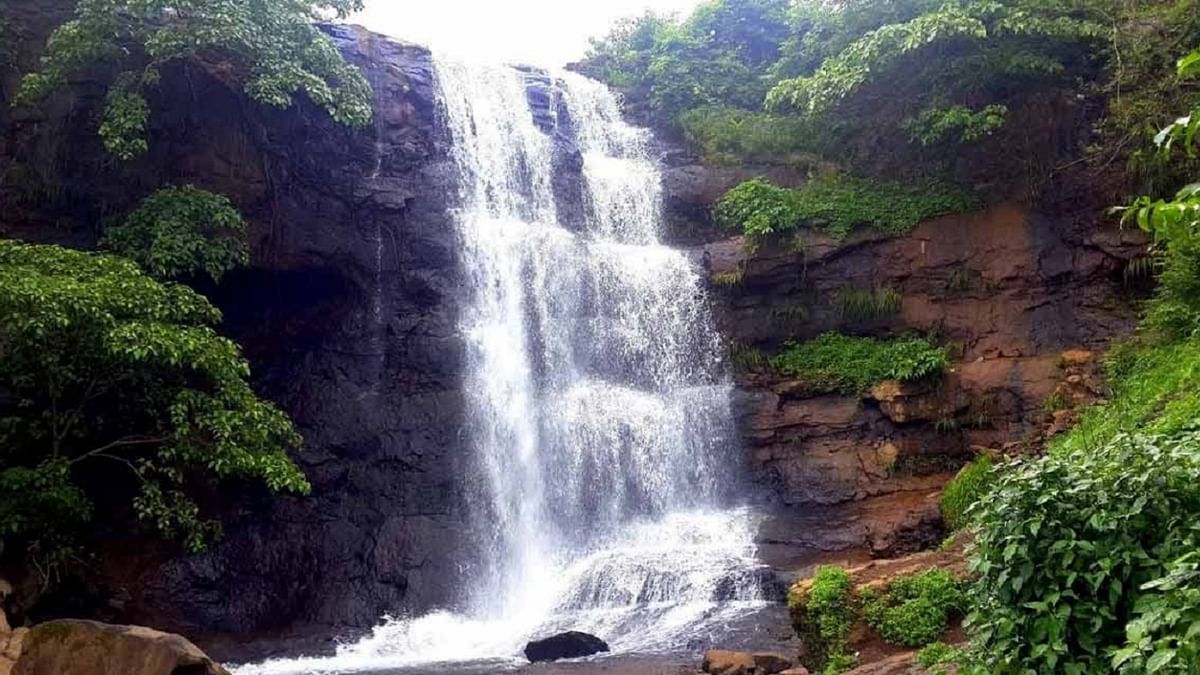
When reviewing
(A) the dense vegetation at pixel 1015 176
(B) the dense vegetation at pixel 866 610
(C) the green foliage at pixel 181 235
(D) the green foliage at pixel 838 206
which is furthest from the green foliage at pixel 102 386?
(D) the green foliage at pixel 838 206

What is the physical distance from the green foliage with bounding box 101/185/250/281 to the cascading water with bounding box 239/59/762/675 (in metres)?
4.42

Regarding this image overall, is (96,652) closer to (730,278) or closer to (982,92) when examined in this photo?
(730,278)

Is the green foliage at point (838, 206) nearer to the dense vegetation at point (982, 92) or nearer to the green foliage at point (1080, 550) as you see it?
the dense vegetation at point (982, 92)

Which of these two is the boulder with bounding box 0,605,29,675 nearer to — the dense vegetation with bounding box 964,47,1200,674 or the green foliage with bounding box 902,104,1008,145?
the dense vegetation with bounding box 964,47,1200,674

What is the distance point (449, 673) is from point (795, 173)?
517 inches

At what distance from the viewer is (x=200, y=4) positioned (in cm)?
1510

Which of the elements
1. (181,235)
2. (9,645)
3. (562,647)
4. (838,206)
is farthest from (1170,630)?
(838,206)

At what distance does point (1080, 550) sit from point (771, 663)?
4.99 m

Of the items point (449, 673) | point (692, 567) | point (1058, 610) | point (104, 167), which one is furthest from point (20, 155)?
point (1058, 610)

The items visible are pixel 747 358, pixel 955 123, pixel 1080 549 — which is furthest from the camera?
pixel 747 358

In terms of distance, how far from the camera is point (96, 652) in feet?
28.0

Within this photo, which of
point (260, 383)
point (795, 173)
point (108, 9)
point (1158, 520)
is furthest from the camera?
point (795, 173)

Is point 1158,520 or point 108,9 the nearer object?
point 1158,520

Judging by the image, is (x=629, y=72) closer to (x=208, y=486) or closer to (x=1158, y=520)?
(x=208, y=486)
